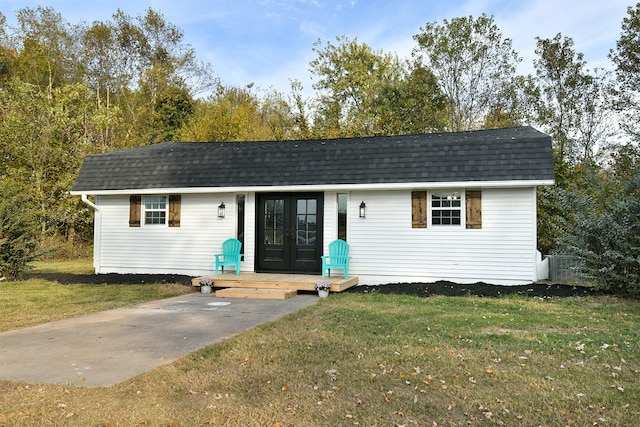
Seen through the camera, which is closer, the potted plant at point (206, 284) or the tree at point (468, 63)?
the potted plant at point (206, 284)

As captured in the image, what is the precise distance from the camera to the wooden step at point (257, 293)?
876 centimetres

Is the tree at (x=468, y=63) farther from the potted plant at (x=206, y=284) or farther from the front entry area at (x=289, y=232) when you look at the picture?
the potted plant at (x=206, y=284)

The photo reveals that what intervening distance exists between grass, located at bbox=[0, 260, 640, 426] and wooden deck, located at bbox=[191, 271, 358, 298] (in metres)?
2.98

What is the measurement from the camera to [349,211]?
34.0 feet

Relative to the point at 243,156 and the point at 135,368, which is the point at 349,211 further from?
the point at 135,368

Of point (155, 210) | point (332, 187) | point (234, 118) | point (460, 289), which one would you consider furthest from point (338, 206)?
point (234, 118)

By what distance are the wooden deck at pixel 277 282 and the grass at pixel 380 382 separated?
2983 mm

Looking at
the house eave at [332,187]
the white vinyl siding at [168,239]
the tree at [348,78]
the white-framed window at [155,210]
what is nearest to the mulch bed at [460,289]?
the white vinyl siding at [168,239]

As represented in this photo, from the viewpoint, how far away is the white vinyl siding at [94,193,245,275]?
1112 cm

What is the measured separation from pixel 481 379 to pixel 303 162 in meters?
7.25

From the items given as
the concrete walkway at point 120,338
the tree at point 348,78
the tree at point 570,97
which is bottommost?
the concrete walkway at point 120,338

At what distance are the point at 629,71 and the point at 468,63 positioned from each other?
639 cm

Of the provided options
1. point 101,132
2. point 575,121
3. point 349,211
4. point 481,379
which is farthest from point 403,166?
point 101,132

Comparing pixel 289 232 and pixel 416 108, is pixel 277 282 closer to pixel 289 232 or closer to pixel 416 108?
pixel 289 232
